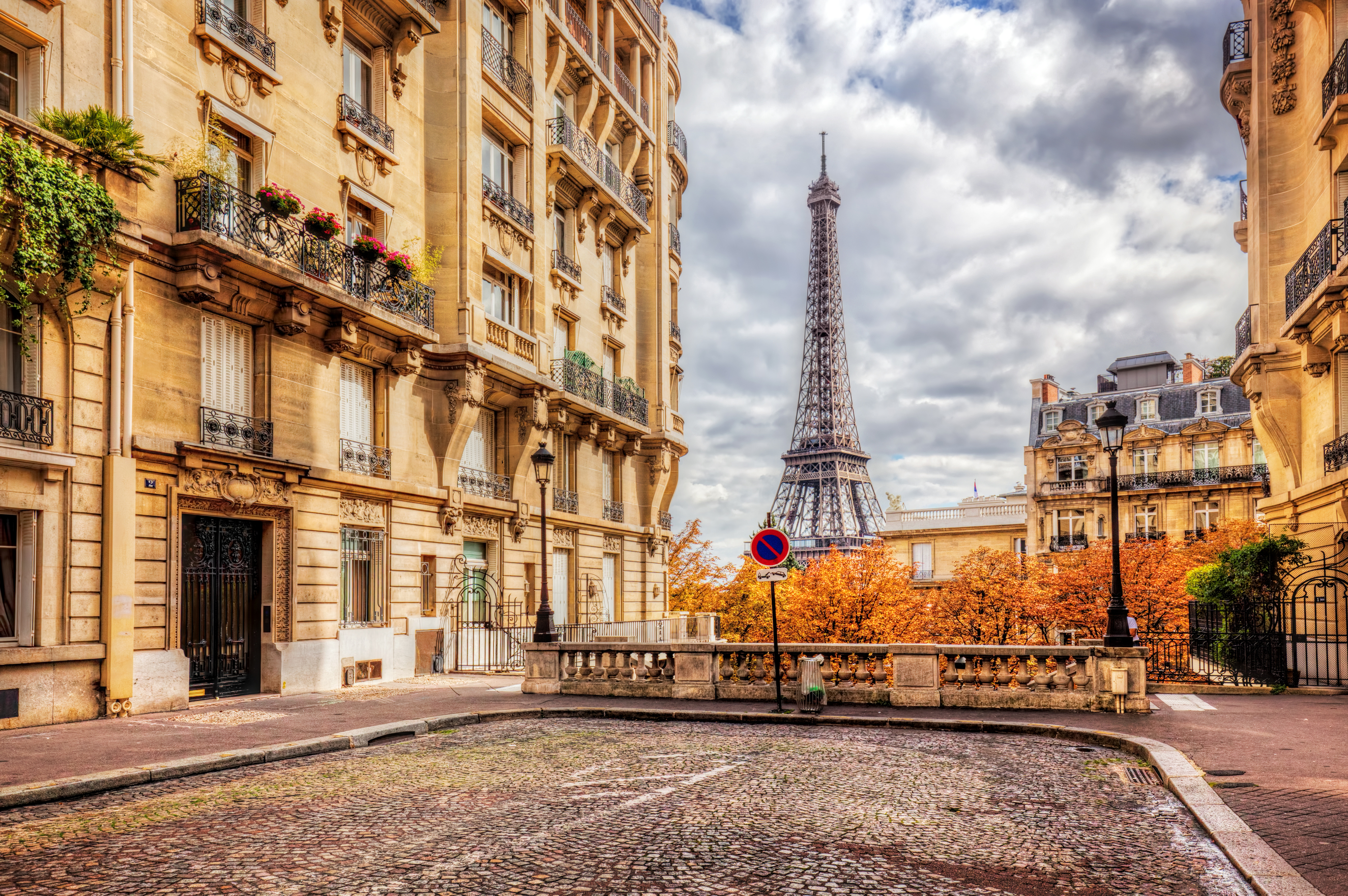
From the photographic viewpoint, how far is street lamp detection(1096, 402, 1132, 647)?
14102 millimetres

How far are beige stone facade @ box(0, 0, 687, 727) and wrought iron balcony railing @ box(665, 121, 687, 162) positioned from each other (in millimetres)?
6372

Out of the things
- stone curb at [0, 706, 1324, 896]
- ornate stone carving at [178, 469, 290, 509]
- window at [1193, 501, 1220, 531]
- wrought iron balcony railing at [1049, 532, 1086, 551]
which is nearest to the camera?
stone curb at [0, 706, 1324, 896]

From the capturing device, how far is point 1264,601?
2006 cm

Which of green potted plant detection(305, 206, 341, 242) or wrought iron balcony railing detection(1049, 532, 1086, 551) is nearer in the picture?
green potted plant detection(305, 206, 341, 242)

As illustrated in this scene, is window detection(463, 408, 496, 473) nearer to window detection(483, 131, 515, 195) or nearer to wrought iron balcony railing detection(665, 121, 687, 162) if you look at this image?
window detection(483, 131, 515, 195)

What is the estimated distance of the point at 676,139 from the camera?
39844mm

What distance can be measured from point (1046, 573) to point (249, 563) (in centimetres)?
4099

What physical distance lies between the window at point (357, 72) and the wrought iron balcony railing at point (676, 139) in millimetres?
17565

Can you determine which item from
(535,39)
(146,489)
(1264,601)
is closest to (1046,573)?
(1264,601)

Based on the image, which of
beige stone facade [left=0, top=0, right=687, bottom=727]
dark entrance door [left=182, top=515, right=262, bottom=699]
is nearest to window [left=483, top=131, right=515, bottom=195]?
beige stone facade [left=0, top=0, right=687, bottom=727]

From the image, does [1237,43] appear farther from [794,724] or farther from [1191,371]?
[1191,371]

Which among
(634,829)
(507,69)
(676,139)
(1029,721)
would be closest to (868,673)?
(1029,721)

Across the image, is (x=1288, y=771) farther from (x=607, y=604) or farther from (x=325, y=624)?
(x=607, y=604)

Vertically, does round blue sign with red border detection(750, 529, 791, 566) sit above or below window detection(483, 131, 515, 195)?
below
